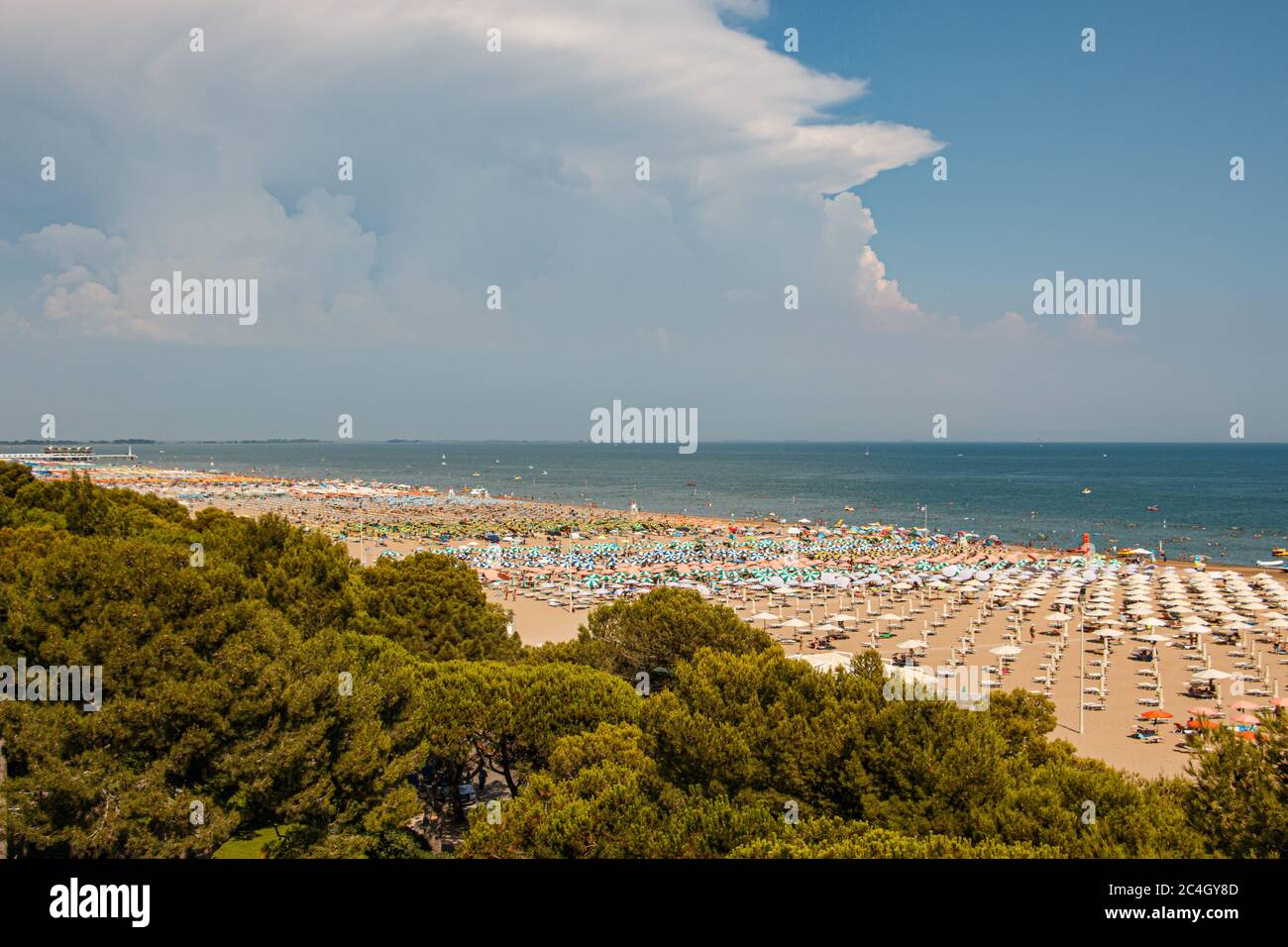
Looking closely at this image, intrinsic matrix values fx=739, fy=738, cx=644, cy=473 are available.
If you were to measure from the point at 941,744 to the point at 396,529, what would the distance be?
58.8 m

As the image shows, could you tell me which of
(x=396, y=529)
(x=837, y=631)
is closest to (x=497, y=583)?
(x=837, y=631)

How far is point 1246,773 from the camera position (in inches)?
303

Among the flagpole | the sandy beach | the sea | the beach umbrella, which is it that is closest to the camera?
the flagpole

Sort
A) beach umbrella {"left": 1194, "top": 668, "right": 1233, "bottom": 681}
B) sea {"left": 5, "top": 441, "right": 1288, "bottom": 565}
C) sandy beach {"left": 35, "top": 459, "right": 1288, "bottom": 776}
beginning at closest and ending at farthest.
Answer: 1. beach umbrella {"left": 1194, "top": 668, "right": 1233, "bottom": 681}
2. sandy beach {"left": 35, "top": 459, "right": 1288, "bottom": 776}
3. sea {"left": 5, "top": 441, "right": 1288, "bottom": 565}

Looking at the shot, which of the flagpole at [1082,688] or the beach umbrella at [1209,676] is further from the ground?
the beach umbrella at [1209,676]

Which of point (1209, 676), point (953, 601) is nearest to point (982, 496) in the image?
point (953, 601)

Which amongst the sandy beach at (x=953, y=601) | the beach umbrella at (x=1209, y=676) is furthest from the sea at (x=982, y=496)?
the beach umbrella at (x=1209, y=676)

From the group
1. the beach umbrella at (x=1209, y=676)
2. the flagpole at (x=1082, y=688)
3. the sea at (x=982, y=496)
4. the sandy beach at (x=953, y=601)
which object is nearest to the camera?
the flagpole at (x=1082, y=688)

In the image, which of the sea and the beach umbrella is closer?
the beach umbrella

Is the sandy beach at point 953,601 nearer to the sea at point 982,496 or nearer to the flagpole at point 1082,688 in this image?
the flagpole at point 1082,688

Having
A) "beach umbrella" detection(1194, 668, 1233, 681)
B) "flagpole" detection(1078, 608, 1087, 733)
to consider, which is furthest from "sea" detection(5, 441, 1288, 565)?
"beach umbrella" detection(1194, 668, 1233, 681)

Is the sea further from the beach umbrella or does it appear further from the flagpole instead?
the beach umbrella
